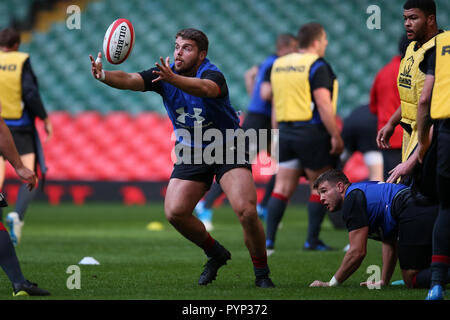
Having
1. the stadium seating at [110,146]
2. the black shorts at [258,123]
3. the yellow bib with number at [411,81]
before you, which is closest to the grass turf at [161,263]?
the yellow bib with number at [411,81]

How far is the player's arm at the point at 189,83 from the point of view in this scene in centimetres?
425

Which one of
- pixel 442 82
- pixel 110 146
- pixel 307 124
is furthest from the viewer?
pixel 110 146

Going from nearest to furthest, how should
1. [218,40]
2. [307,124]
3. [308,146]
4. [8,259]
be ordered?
1. [8,259]
2. [308,146]
3. [307,124]
4. [218,40]

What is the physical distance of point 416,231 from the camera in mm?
4695

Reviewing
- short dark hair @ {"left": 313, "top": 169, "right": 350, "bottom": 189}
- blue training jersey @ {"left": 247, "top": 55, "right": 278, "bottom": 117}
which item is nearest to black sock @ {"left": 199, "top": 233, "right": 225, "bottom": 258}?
short dark hair @ {"left": 313, "top": 169, "right": 350, "bottom": 189}

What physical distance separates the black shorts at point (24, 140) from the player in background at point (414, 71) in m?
3.86

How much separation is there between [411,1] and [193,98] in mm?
1425

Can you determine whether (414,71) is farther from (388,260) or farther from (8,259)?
(8,259)

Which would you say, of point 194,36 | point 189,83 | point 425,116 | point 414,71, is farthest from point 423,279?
point 194,36

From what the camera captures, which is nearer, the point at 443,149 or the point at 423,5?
the point at 443,149

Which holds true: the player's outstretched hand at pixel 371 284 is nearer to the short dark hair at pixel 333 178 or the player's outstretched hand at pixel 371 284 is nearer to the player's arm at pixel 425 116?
the short dark hair at pixel 333 178

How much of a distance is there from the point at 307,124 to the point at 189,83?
10.0ft

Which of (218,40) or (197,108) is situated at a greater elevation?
(197,108)

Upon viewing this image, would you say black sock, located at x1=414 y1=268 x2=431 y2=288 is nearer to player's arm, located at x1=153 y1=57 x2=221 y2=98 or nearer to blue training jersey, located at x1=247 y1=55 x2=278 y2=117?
player's arm, located at x1=153 y1=57 x2=221 y2=98
